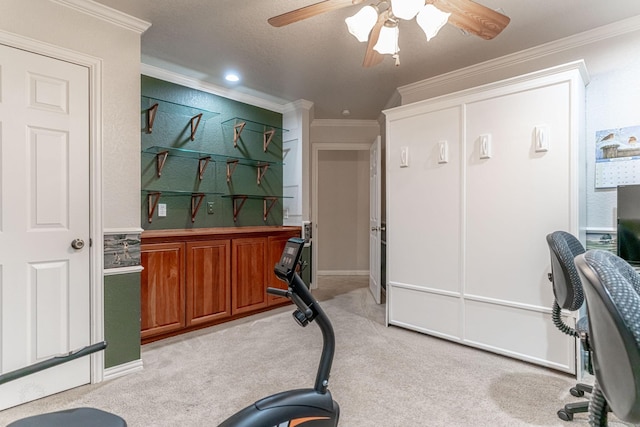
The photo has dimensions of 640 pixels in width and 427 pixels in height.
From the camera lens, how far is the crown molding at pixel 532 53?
247cm

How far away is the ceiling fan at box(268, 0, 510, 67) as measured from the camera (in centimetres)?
164

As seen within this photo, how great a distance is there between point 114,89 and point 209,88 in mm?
1534

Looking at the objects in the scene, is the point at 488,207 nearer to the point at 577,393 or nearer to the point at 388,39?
the point at 577,393

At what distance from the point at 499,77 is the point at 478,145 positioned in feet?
3.03

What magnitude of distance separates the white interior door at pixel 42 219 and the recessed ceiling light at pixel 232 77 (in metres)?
1.51

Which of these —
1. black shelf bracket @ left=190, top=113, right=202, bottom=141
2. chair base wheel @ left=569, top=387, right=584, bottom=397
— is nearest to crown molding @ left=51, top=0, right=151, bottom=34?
black shelf bracket @ left=190, top=113, right=202, bottom=141

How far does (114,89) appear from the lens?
2.27 meters

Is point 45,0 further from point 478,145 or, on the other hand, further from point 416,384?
point 416,384

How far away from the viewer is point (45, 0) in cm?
200

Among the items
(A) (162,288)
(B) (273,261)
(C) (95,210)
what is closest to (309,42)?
(C) (95,210)

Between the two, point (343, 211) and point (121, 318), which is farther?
point (343, 211)

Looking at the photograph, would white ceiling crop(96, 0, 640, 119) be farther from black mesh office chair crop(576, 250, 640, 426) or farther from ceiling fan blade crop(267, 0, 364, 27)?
black mesh office chair crop(576, 250, 640, 426)

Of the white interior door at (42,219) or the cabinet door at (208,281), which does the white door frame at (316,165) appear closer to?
the cabinet door at (208,281)

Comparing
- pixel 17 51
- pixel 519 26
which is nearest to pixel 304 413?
pixel 17 51
